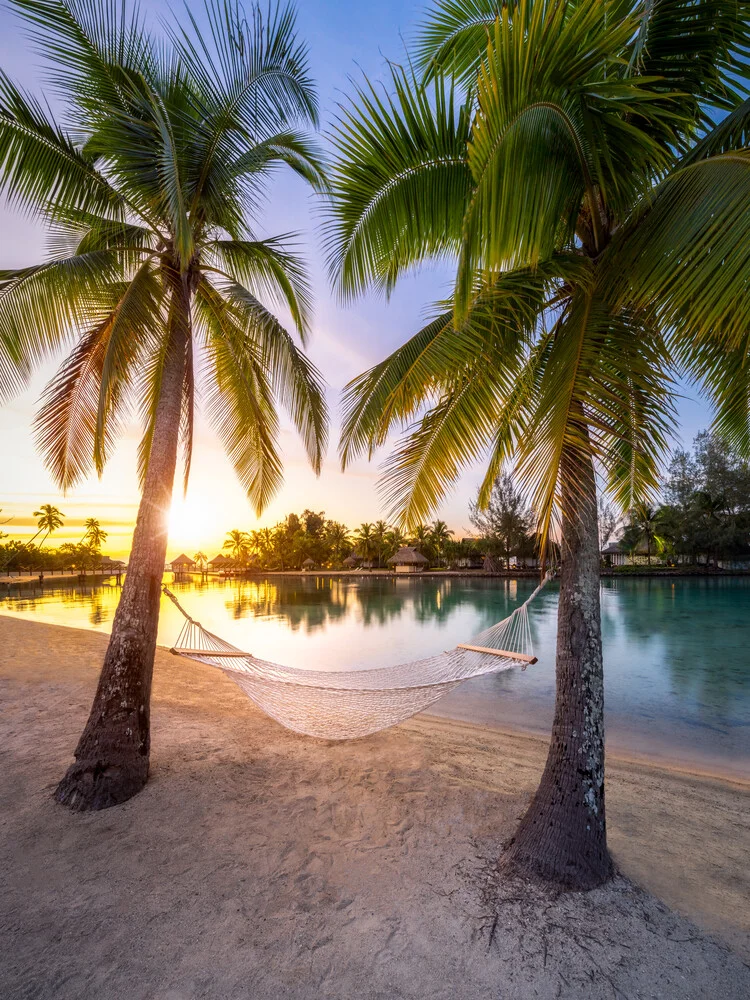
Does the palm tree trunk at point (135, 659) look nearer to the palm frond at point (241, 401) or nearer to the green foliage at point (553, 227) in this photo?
the palm frond at point (241, 401)

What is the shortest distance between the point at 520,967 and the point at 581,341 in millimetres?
1856

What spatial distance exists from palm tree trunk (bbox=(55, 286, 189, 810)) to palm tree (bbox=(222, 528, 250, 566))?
41.8m

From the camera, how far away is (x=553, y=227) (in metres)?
1.51

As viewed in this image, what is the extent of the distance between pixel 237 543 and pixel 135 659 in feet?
146

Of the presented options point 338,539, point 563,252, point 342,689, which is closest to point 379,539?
point 338,539

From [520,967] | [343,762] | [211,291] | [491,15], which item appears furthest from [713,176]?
[343,762]

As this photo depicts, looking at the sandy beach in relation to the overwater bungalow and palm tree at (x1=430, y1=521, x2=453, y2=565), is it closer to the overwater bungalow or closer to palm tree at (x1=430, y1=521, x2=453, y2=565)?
palm tree at (x1=430, y1=521, x2=453, y2=565)

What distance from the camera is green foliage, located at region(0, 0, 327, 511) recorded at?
2285 mm

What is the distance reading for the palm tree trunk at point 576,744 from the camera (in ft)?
5.79

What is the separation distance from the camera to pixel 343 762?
2.90 m

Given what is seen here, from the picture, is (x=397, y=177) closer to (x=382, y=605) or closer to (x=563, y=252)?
(x=563, y=252)

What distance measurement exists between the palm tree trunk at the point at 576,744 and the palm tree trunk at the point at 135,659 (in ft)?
5.78

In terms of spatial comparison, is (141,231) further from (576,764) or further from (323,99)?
(576,764)

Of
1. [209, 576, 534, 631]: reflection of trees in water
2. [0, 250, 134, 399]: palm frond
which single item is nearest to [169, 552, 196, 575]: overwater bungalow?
[209, 576, 534, 631]: reflection of trees in water
